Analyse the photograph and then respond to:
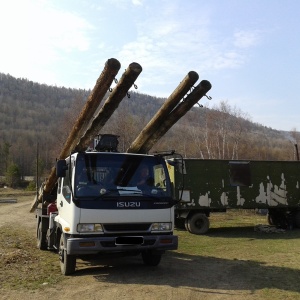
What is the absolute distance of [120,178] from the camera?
24.8ft

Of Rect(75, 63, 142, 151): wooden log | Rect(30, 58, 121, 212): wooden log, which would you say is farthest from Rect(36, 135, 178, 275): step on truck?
Rect(30, 58, 121, 212): wooden log

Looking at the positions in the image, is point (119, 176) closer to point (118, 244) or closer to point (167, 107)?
point (118, 244)

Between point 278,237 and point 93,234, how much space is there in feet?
30.7

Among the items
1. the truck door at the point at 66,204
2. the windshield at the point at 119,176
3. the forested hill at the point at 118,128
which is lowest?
the truck door at the point at 66,204

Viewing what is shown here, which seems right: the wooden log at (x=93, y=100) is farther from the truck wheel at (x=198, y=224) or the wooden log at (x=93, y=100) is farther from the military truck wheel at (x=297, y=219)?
the military truck wheel at (x=297, y=219)

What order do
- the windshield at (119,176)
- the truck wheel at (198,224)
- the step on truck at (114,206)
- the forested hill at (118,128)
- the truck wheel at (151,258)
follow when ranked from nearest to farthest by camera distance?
the step on truck at (114,206) < the windshield at (119,176) < the truck wheel at (151,258) < the truck wheel at (198,224) < the forested hill at (118,128)

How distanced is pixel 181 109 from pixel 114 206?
9.25 ft

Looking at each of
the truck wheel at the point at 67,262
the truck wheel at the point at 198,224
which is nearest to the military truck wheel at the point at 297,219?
the truck wheel at the point at 198,224

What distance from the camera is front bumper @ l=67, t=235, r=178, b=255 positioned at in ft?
22.9

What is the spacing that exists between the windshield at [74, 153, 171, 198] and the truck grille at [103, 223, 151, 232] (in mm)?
533

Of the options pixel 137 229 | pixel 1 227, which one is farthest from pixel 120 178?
pixel 1 227

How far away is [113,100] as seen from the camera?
830 centimetres

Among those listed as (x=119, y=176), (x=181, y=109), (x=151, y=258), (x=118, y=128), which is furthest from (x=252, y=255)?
(x=118, y=128)

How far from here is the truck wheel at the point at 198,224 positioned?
604 inches
